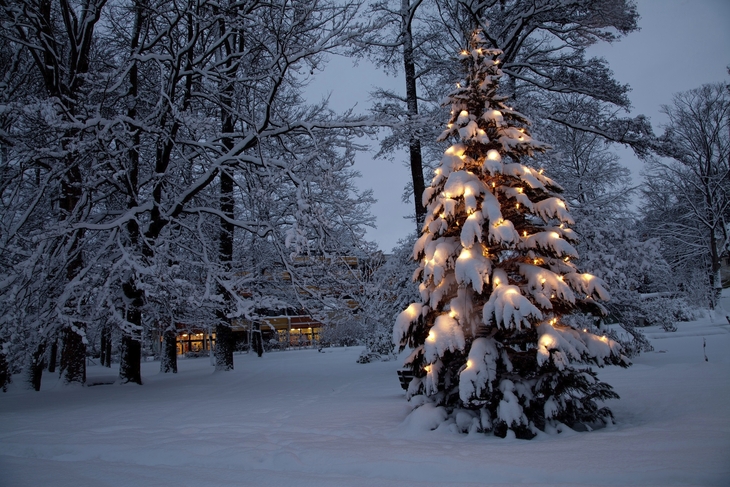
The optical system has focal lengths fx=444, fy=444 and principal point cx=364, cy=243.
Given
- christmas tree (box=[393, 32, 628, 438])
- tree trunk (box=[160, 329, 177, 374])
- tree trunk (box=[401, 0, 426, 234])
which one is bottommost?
tree trunk (box=[160, 329, 177, 374])

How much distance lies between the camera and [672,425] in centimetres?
487

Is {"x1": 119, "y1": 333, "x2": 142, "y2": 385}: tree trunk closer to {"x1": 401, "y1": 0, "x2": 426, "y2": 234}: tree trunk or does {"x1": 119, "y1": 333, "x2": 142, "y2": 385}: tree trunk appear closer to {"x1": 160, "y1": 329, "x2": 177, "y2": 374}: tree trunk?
{"x1": 160, "y1": 329, "x2": 177, "y2": 374}: tree trunk

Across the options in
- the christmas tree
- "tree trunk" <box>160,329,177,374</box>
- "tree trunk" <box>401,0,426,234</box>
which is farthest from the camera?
"tree trunk" <box>160,329,177,374</box>

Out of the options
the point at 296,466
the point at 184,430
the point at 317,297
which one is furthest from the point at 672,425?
the point at 317,297

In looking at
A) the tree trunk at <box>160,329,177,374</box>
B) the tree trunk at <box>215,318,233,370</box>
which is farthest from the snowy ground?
the tree trunk at <box>160,329,177,374</box>

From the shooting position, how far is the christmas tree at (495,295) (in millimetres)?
5117

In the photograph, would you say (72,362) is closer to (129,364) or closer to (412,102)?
(129,364)

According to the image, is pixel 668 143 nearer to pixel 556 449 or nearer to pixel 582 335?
pixel 582 335

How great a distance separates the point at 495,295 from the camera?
205 inches

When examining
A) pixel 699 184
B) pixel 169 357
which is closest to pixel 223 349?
pixel 169 357

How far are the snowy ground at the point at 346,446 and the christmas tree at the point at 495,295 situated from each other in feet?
1.47

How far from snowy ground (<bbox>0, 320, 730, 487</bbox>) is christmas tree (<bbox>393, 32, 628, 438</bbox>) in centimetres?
45

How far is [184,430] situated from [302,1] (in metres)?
8.81

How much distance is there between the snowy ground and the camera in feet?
12.1
